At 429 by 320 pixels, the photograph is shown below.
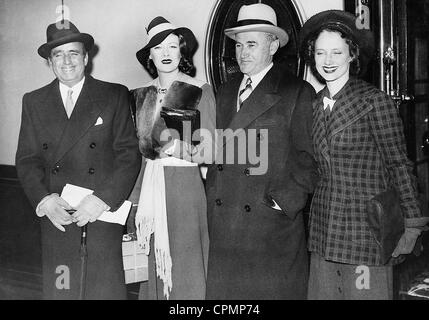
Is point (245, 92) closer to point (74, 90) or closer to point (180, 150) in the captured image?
point (180, 150)

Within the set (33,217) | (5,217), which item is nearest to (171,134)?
(33,217)

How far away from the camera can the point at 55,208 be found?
99.3 inches

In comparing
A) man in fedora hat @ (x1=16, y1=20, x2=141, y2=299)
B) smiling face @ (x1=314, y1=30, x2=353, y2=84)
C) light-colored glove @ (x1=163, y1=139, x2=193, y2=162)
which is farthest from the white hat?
man in fedora hat @ (x1=16, y1=20, x2=141, y2=299)

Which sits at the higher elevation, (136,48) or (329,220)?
(136,48)

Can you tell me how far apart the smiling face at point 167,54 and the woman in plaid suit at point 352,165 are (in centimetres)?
76

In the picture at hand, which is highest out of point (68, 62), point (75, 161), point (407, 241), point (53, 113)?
point (68, 62)

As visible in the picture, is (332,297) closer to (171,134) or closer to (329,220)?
(329,220)

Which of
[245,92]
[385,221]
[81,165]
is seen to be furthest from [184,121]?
[385,221]

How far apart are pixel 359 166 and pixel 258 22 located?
2.85 feet

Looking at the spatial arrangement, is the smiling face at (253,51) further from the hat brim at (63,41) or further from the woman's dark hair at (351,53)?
the hat brim at (63,41)

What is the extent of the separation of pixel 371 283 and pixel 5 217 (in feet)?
10.6

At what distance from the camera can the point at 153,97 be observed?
2656 mm

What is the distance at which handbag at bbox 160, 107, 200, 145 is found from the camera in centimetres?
257
